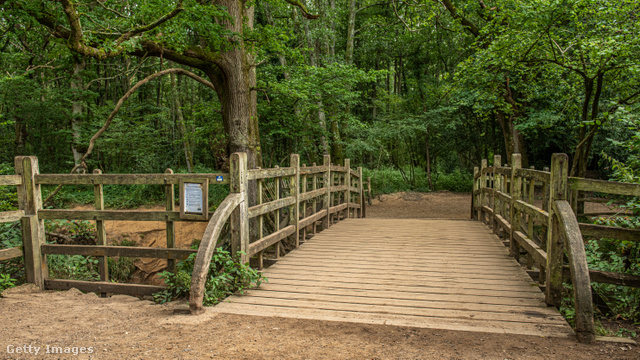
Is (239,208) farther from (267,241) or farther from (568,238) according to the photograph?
(568,238)

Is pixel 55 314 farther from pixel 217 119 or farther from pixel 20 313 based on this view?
pixel 217 119

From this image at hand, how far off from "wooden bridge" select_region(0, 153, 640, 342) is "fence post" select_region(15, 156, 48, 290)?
0.04 feet

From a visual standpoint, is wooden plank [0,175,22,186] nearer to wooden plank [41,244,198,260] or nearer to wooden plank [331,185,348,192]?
wooden plank [41,244,198,260]

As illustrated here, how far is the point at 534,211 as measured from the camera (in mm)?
4691

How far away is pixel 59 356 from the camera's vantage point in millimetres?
2875

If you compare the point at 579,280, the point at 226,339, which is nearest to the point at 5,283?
the point at 226,339

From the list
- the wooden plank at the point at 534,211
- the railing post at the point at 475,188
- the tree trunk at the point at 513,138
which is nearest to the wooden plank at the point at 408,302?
the wooden plank at the point at 534,211

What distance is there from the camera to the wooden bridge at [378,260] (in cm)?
366

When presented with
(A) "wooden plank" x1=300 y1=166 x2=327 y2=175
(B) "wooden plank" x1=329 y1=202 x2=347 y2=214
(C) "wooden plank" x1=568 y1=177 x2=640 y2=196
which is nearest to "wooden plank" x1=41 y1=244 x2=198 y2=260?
(A) "wooden plank" x1=300 y1=166 x2=327 y2=175

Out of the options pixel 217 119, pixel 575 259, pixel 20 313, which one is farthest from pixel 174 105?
pixel 575 259

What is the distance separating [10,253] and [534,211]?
6.26 metres

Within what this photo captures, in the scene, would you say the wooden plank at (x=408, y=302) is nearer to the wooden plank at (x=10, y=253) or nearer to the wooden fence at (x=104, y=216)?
the wooden fence at (x=104, y=216)

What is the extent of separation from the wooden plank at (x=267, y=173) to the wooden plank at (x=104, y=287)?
1.71 metres

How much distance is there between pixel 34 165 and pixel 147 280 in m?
4.66
